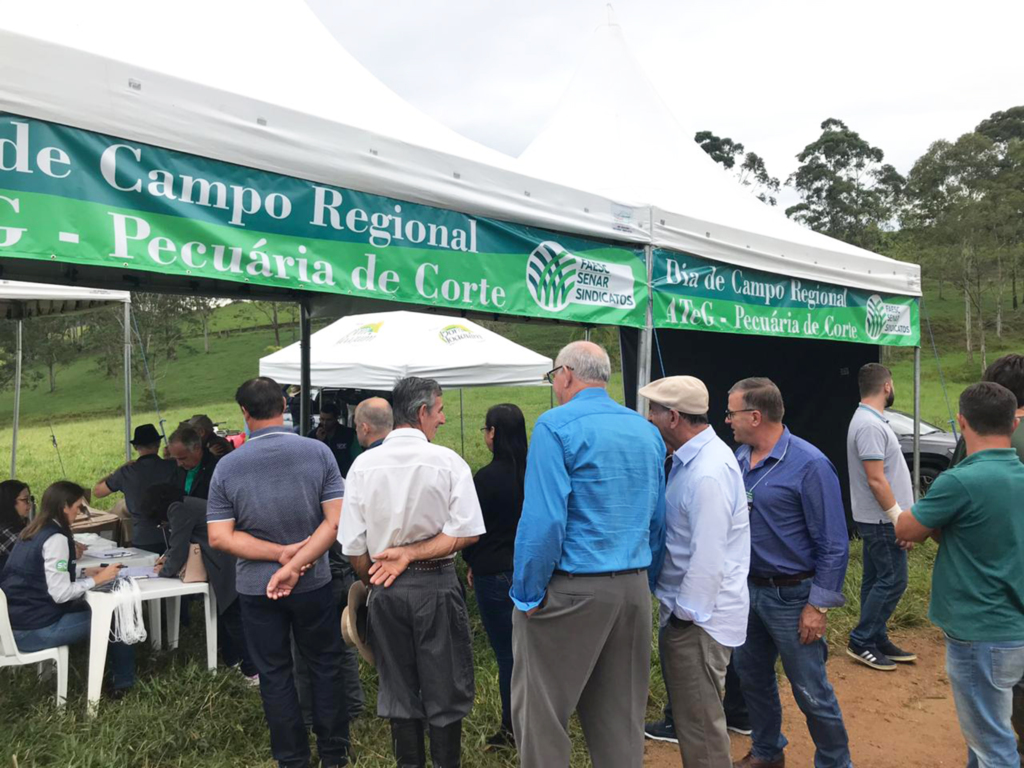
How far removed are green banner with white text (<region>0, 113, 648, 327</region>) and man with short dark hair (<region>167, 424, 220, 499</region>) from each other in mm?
2065

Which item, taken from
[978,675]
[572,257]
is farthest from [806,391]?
[978,675]

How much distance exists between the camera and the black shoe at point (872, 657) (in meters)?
4.46

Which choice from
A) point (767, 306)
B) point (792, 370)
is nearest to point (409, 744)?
point (767, 306)

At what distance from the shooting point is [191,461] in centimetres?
474

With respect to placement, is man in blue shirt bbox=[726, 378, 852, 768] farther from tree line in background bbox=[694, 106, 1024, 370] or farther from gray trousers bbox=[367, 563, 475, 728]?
tree line in background bbox=[694, 106, 1024, 370]

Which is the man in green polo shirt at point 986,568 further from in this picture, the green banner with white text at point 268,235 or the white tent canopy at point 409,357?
the white tent canopy at point 409,357

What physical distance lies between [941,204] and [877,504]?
3713 cm

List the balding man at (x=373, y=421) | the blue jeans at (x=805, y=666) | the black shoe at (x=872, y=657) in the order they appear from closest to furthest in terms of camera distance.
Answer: the blue jeans at (x=805, y=666)
the balding man at (x=373, y=421)
the black shoe at (x=872, y=657)

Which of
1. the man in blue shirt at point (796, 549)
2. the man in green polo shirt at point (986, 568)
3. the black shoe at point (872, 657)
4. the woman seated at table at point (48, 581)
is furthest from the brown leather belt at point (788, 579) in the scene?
the woman seated at table at point (48, 581)

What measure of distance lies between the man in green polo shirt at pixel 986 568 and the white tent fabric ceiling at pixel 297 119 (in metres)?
2.22

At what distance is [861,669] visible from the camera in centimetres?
449

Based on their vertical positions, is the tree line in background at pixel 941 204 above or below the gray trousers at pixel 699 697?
above

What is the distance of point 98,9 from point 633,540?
9.91 feet

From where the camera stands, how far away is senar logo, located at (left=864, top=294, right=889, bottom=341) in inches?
241
